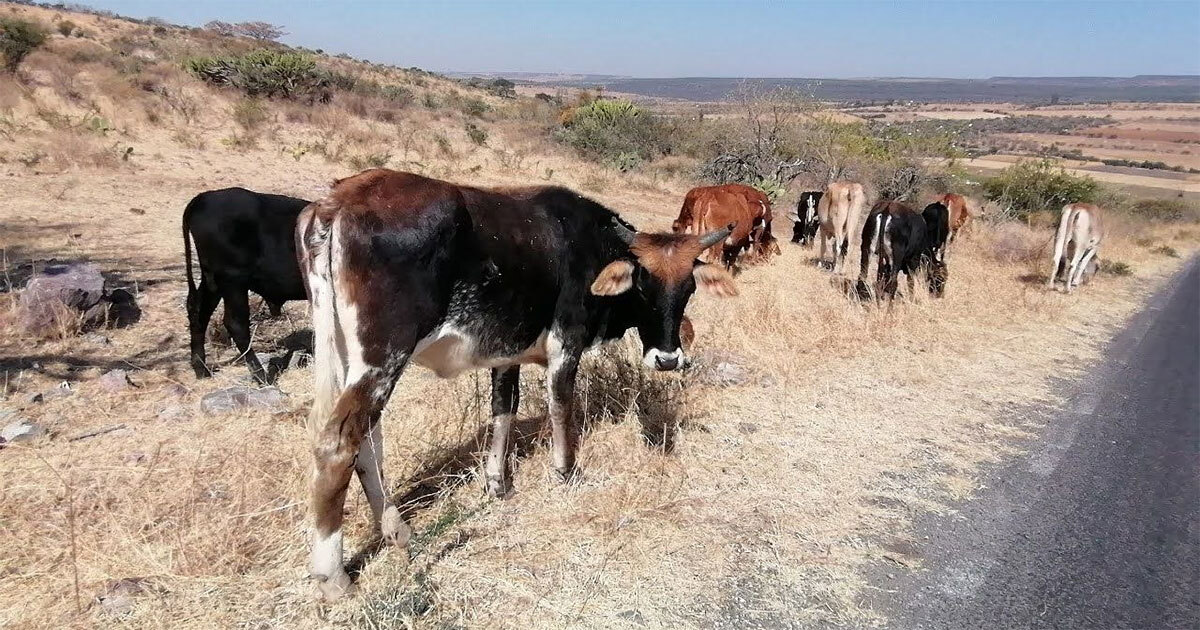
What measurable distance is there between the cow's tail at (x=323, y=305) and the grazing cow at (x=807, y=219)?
12.7 meters

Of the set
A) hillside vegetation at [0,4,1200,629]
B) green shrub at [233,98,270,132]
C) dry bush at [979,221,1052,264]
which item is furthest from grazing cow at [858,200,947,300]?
green shrub at [233,98,270,132]

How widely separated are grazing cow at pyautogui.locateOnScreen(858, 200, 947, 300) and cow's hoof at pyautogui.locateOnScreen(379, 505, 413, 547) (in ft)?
24.5

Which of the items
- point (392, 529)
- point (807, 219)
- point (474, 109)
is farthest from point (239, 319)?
point (474, 109)

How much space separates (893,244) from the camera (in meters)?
9.40

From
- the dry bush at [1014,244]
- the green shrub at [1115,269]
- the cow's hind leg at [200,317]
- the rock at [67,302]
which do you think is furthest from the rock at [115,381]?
the green shrub at [1115,269]

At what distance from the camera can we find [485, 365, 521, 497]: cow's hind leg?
3951 mm

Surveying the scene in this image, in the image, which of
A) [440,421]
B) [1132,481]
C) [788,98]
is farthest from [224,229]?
[788,98]

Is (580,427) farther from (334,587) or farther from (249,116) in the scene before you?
(249,116)

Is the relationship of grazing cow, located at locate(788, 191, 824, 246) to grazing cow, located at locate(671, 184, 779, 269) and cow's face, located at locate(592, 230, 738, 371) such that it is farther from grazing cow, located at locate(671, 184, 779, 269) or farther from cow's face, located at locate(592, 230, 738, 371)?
cow's face, located at locate(592, 230, 738, 371)

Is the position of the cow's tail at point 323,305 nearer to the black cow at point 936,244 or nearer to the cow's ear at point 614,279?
the cow's ear at point 614,279

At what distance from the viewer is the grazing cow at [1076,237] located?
11.6 meters

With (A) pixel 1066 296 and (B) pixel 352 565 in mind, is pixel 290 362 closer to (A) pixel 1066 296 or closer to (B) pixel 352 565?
(B) pixel 352 565

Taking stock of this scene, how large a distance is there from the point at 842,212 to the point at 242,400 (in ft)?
32.4

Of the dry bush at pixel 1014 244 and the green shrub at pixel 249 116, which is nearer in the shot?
the dry bush at pixel 1014 244
